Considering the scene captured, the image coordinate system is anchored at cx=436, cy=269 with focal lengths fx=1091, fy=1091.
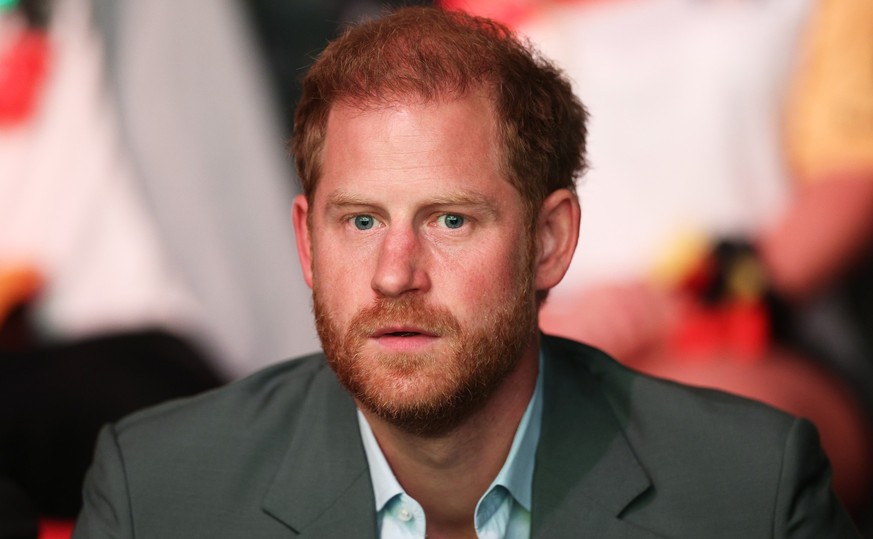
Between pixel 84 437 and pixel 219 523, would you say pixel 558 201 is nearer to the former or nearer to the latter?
pixel 219 523

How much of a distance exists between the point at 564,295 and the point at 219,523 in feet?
5.59

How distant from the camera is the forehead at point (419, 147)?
178 cm

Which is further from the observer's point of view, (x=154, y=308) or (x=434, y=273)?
(x=154, y=308)

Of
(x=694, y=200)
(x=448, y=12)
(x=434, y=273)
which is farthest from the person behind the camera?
(x=694, y=200)

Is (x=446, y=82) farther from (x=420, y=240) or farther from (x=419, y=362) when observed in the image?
(x=419, y=362)

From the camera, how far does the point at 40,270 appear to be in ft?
11.1

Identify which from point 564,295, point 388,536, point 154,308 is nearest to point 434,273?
point 388,536

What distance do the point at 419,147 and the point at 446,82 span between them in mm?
127

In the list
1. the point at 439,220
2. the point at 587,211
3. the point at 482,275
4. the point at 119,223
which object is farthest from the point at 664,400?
the point at 119,223

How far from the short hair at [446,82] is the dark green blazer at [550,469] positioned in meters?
0.42

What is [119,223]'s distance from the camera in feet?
11.1

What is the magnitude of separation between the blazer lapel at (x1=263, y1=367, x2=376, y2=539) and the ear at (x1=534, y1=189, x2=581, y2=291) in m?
0.44

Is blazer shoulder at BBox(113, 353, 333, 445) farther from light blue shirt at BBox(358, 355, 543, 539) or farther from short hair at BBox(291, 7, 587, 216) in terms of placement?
short hair at BBox(291, 7, 587, 216)

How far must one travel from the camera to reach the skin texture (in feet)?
5.80
